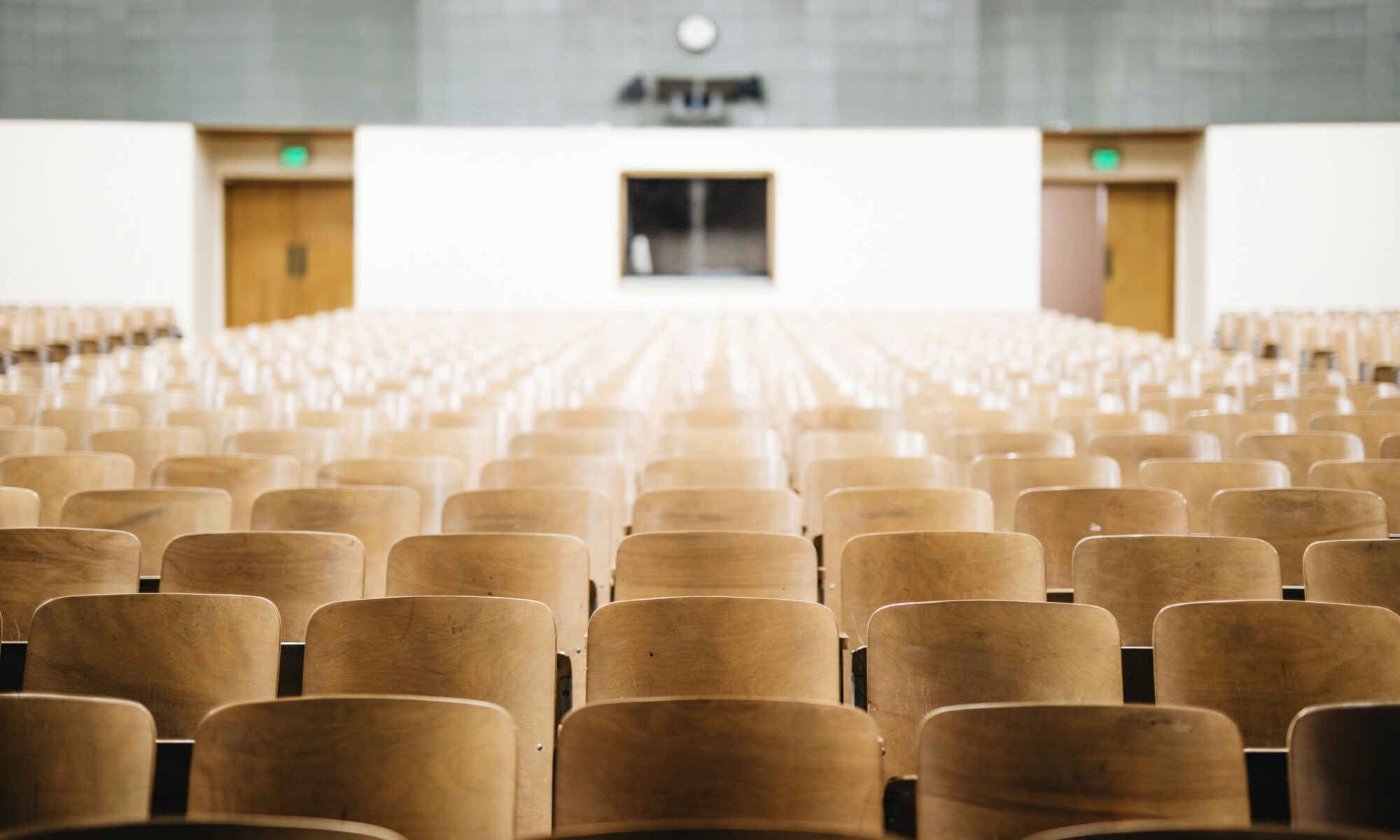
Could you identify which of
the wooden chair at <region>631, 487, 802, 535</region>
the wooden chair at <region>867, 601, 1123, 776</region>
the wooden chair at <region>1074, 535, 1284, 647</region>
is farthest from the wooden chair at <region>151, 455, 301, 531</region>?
the wooden chair at <region>1074, 535, 1284, 647</region>

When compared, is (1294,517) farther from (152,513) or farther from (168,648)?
(152,513)

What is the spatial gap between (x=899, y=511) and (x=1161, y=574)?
31.6 inches

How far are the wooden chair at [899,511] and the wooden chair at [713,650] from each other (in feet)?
3.65

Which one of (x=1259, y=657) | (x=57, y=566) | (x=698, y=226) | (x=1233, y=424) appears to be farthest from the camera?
(x=698, y=226)

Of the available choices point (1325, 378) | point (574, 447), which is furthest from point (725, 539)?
point (1325, 378)

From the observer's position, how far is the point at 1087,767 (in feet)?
5.48

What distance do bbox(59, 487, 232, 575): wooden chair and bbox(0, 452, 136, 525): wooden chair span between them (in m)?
0.53

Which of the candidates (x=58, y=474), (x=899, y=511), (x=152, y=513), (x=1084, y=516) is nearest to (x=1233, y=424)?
(x=1084, y=516)

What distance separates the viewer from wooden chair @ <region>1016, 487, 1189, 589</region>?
131 inches

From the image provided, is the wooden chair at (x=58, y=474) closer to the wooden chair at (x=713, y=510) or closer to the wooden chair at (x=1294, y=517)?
the wooden chair at (x=713, y=510)

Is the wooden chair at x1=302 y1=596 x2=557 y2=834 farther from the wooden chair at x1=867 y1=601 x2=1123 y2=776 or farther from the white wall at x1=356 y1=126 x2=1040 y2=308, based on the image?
the white wall at x1=356 y1=126 x2=1040 y2=308

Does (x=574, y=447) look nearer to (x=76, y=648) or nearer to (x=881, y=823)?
(x=76, y=648)

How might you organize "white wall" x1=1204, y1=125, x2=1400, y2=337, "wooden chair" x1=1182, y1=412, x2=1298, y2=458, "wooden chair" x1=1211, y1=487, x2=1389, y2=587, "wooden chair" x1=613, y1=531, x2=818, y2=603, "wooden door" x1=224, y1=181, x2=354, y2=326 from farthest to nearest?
"wooden door" x1=224, y1=181, x2=354, y2=326 < "white wall" x1=1204, y1=125, x2=1400, y2=337 < "wooden chair" x1=1182, y1=412, x2=1298, y2=458 < "wooden chair" x1=1211, y1=487, x2=1389, y2=587 < "wooden chair" x1=613, y1=531, x2=818, y2=603

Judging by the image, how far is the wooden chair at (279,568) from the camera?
9.07ft
